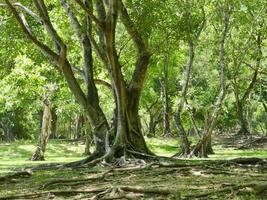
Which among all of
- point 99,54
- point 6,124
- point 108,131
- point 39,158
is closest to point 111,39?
point 99,54

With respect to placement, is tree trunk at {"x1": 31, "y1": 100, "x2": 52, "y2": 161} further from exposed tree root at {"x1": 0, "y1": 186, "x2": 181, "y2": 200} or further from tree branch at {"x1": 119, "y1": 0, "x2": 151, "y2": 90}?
exposed tree root at {"x1": 0, "y1": 186, "x2": 181, "y2": 200}

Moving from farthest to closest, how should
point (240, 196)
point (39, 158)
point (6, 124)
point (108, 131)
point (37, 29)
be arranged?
point (6, 124) → point (39, 158) → point (37, 29) → point (108, 131) → point (240, 196)

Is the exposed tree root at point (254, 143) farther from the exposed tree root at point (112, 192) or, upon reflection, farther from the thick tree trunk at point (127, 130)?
the exposed tree root at point (112, 192)

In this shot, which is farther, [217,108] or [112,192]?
[217,108]

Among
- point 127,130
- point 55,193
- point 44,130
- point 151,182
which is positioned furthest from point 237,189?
point 44,130

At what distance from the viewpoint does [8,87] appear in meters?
20.8

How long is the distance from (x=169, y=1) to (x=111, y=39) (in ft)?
16.1

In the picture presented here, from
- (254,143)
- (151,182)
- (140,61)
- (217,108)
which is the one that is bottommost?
(151,182)

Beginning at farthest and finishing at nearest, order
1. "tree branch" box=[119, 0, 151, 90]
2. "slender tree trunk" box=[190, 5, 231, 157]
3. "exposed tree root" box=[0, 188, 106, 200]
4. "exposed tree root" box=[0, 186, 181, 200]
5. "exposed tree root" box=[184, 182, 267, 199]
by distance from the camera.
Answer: "slender tree trunk" box=[190, 5, 231, 157] < "tree branch" box=[119, 0, 151, 90] < "exposed tree root" box=[0, 188, 106, 200] < "exposed tree root" box=[0, 186, 181, 200] < "exposed tree root" box=[184, 182, 267, 199]

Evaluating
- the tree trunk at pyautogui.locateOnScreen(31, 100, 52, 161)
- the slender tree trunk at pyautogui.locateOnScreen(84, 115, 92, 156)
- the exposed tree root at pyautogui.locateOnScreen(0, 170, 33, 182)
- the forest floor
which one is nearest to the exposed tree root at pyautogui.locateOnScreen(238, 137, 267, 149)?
the slender tree trunk at pyautogui.locateOnScreen(84, 115, 92, 156)

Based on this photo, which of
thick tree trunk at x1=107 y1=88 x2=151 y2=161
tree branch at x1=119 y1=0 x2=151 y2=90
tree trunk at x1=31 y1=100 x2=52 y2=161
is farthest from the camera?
tree trunk at x1=31 y1=100 x2=52 y2=161

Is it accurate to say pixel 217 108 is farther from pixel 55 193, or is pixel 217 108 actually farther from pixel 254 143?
pixel 55 193

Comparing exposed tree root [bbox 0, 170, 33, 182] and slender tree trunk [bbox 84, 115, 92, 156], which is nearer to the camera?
exposed tree root [bbox 0, 170, 33, 182]

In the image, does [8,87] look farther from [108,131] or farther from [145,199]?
[145,199]
